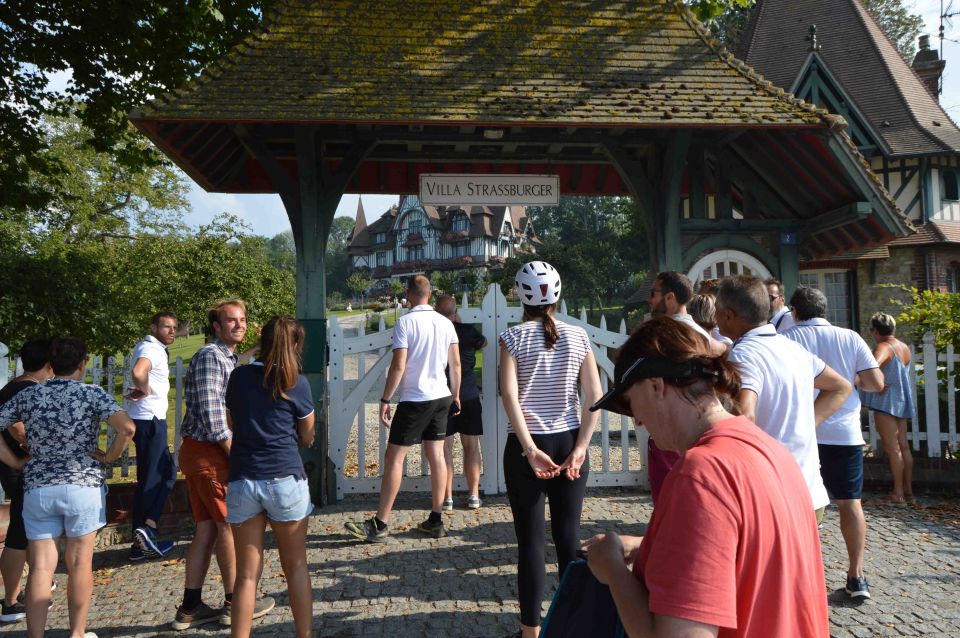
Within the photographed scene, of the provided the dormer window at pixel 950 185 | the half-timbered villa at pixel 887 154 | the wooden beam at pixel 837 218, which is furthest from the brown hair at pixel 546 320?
the dormer window at pixel 950 185

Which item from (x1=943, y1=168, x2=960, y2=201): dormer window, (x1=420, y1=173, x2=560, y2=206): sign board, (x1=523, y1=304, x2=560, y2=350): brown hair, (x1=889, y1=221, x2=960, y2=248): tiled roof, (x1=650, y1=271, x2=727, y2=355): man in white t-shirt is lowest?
(x1=523, y1=304, x2=560, y2=350): brown hair

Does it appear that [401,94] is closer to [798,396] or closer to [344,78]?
[344,78]

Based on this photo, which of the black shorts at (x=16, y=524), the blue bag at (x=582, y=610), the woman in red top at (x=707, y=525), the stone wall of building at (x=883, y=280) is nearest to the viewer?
the woman in red top at (x=707, y=525)

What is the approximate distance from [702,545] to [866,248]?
302 inches

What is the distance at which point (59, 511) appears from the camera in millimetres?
3791

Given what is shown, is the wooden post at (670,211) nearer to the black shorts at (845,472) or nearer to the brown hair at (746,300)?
the black shorts at (845,472)

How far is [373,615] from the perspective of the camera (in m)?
4.36

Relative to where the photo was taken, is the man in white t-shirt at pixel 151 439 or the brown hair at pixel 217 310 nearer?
the brown hair at pixel 217 310

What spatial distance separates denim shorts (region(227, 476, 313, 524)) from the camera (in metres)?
3.44

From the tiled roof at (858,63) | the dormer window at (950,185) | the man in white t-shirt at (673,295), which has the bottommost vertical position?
the man in white t-shirt at (673,295)

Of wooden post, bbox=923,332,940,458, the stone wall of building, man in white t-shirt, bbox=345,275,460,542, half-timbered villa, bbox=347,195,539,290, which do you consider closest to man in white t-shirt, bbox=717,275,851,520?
man in white t-shirt, bbox=345,275,460,542

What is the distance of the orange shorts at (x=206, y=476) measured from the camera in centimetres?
421

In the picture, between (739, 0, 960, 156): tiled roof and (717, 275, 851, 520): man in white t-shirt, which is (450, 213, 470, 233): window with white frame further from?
(717, 275, 851, 520): man in white t-shirt

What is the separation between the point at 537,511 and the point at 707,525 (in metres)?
2.26
